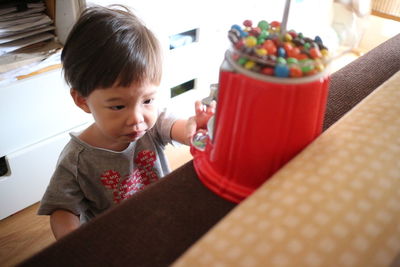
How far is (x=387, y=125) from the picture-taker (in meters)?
0.47

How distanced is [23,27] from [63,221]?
77 centimetres

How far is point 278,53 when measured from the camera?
15.5 inches

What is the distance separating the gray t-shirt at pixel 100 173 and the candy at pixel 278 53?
46cm

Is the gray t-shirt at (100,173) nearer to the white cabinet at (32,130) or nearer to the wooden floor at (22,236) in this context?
the white cabinet at (32,130)

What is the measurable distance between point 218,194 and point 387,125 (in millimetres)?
239

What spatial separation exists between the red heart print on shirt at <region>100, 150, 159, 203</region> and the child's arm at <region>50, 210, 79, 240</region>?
0.11 m

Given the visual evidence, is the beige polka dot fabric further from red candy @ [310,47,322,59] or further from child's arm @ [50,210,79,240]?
child's arm @ [50,210,79,240]

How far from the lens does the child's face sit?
68cm

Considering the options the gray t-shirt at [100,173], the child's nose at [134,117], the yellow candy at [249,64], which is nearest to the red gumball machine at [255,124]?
the yellow candy at [249,64]

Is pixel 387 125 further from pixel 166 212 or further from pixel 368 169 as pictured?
pixel 166 212

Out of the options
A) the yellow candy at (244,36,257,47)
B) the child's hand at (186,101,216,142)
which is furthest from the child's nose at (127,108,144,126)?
the yellow candy at (244,36,257,47)

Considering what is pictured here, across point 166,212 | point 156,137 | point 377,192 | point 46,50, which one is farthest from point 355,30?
point 46,50

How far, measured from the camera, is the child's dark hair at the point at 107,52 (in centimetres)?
66

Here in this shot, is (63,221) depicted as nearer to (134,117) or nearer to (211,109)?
(134,117)
